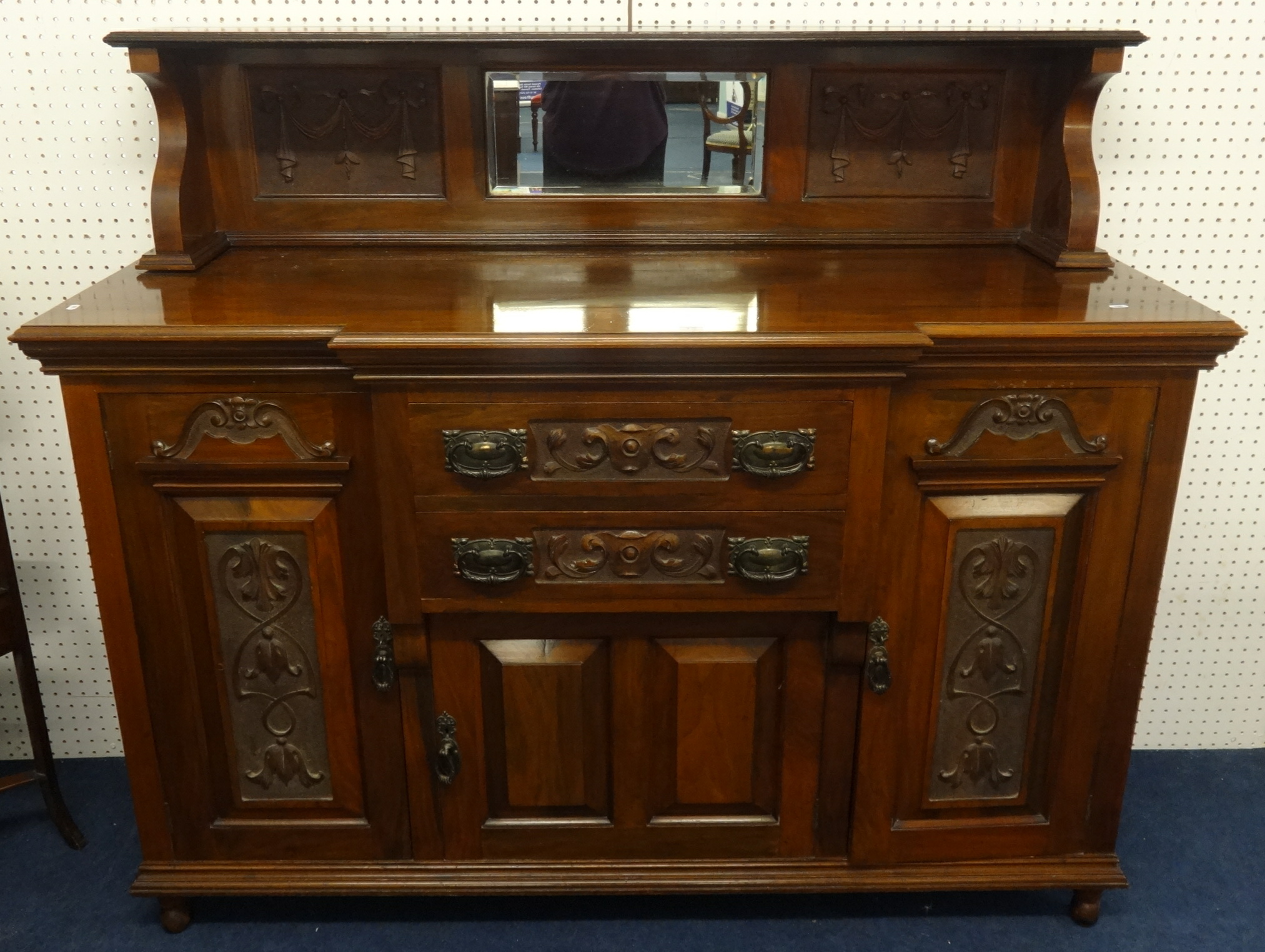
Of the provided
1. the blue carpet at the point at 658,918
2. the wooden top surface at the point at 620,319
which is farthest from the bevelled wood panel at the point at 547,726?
the wooden top surface at the point at 620,319

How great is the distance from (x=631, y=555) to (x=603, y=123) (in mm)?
870

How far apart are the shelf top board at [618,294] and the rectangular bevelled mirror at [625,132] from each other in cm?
14

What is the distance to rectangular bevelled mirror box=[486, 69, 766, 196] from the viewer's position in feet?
6.90

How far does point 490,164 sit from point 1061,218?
A: 3.55ft

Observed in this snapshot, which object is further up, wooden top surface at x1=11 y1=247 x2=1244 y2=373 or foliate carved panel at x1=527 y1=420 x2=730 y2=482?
wooden top surface at x1=11 y1=247 x2=1244 y2=373

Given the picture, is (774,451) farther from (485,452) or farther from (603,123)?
(603,123)

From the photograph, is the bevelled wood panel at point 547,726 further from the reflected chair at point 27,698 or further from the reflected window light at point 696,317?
the reflected chair at point 27,698

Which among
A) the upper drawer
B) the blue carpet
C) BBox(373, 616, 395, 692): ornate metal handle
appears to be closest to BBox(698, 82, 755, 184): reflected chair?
the upper drawer

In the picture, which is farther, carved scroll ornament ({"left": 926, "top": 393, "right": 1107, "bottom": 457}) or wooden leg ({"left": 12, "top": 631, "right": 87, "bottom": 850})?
wooden leg ({"left": 12, "top": 631, "right": 87, "bottom": 850})

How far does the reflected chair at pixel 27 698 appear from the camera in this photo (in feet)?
7.27

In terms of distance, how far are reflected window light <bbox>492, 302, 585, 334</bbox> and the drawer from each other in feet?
0.96

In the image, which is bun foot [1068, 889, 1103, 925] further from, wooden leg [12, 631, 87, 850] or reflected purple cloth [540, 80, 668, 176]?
wooden leg [12, 631, 87, 850]

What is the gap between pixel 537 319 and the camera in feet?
5.67

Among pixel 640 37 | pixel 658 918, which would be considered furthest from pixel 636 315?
pixel 658 918
